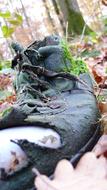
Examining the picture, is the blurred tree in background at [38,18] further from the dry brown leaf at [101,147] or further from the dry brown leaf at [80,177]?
the dry brown leaf at [80,177]

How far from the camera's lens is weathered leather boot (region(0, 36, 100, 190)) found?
51.3 inches

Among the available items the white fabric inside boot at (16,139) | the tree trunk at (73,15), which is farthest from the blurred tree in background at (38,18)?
the white fabric inside boot at (16,139)

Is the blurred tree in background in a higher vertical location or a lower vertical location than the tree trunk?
lower

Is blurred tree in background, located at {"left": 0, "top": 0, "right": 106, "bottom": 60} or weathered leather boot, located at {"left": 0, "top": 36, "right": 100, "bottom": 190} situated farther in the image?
blurred tree in background, located at {"left": 0, "top": 0, "right": 106, "bottom": 60}

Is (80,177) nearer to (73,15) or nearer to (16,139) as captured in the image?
(16,139)

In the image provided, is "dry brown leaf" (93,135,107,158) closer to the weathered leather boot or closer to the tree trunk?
the weathered leather boot

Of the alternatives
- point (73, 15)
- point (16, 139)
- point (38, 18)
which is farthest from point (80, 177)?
point (38, 18)

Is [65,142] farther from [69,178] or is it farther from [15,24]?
[15,24]

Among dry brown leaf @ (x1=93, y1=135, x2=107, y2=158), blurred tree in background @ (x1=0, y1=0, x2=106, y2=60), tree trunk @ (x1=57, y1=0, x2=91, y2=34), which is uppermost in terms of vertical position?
dry brown leaf @ (x1=93, y1=135, x2=107, y2=158)

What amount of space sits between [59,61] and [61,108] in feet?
1.21

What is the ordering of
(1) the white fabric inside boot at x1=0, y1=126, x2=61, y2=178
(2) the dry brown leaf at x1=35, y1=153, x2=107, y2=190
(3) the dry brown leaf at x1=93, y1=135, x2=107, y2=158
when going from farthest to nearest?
1. (3) the dry brown leaf at x1=93, y1=135, x2=107, y2=158
2. (1) the white fabric inside boot at x1=0, y1=126, x2=61, y2=178
3. (2) the dry brown leaf at x1=35, y1=153, x2=107, y2=190

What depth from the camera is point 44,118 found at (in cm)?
145

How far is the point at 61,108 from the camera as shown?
1.62 metres

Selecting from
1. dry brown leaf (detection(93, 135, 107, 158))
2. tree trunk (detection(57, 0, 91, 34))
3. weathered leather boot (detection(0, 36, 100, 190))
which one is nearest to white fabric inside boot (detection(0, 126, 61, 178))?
weathered leather boot (detection(0, 36, 100, 190))
